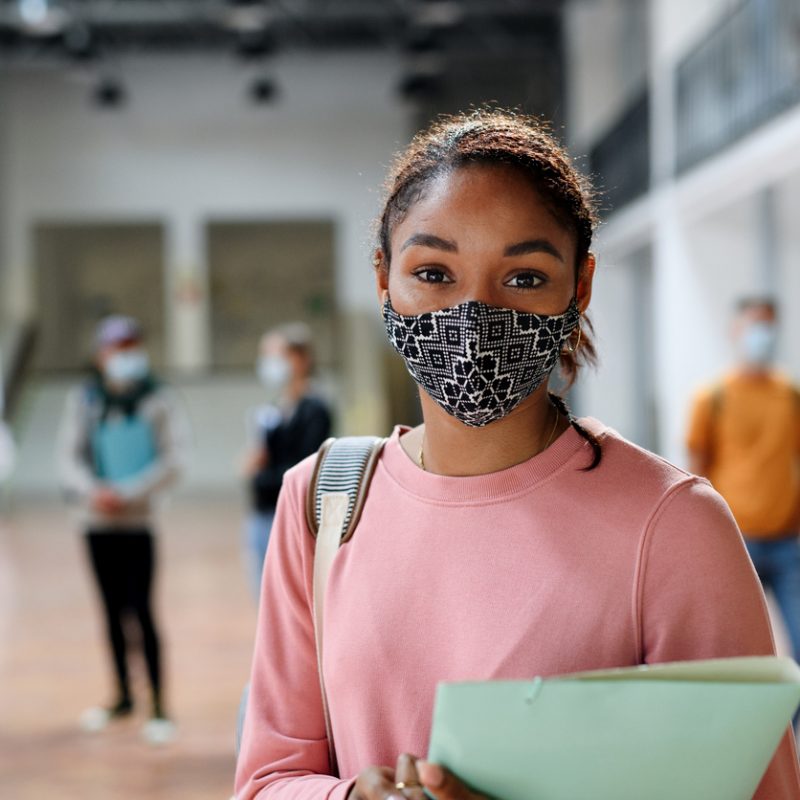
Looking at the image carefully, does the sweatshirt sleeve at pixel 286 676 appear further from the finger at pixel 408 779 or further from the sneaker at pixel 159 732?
the sneaker at pixel 159 732

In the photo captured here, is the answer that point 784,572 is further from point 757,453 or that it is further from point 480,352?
point 480,352

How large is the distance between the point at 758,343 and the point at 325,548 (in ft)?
14.3

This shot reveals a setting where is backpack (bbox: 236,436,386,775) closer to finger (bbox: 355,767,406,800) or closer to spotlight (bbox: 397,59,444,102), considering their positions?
finger (bbox: 355,767,406,800)

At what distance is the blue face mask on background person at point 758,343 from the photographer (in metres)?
5.35

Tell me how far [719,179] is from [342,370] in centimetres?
1219

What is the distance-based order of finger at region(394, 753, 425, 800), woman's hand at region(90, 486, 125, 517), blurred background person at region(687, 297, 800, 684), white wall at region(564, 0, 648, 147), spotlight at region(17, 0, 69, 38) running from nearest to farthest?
1. finger at region(394, 753, 425, 800)
2. blurred background person at region(687, 297, 800, 684)
3. woman's hand at region(90, 486, 125, 517)
4. spotlight at region(17, 0, 69, 38)
5. white wall at region(564, 0, 648, 147)

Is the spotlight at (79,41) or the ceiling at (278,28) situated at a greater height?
the ceiling at (278,28)

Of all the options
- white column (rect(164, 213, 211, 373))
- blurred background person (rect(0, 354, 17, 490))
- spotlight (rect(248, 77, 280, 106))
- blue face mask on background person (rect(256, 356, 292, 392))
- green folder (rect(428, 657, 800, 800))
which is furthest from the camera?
white column (rect(164, 213, 211, 373))

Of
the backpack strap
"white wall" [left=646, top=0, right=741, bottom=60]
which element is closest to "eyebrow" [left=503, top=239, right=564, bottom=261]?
the backpack strap

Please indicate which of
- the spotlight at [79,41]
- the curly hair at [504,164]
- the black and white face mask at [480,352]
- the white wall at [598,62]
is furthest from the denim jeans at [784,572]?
the spotlight at [79,41]

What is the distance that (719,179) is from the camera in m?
Answer: 9.87

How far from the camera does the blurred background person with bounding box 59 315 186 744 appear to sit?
217 inches

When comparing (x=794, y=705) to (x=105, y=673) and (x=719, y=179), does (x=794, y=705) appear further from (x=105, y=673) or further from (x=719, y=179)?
(x=719, y=179)

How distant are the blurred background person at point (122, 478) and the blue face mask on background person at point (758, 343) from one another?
2726 millimetres
